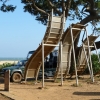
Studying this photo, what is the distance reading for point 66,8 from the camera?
884 inches

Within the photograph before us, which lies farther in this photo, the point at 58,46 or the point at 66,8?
the point at 66,8

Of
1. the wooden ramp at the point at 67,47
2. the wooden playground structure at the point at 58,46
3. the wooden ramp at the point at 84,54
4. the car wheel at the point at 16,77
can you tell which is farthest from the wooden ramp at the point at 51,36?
the car wheel at the point at 16,77

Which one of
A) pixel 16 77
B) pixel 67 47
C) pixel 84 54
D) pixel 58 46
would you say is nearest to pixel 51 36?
pixel 58 46

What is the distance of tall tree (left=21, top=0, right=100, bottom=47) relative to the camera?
72.0 feet


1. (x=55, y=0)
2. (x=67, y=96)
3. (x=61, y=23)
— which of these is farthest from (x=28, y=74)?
(x=55, y=0)

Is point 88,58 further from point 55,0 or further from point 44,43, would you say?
point 55,0

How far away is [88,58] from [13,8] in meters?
9.49

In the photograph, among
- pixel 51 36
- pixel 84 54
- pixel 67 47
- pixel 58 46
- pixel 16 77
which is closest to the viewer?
pixel 51 36

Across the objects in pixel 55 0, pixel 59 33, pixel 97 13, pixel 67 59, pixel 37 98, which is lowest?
pixel 37 98

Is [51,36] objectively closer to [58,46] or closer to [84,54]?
[58,46]

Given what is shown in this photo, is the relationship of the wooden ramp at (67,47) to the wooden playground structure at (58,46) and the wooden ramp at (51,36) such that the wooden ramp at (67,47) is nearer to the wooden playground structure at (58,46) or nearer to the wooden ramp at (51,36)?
the wooden playground structure at (58,46)

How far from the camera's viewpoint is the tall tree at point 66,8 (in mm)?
21938

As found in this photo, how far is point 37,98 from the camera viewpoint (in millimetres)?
10680

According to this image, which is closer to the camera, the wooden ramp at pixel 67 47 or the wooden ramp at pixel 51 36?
the wooden ramp at pixel 51 36
